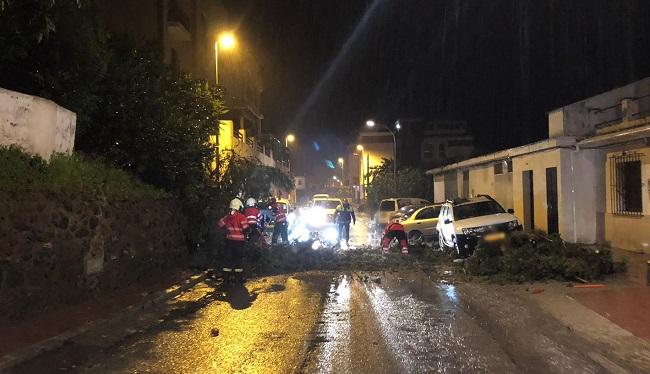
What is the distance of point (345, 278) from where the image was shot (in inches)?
521

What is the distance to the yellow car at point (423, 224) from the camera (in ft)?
67.3

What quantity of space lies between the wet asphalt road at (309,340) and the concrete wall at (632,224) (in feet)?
21.0

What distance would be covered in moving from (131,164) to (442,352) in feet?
30.3

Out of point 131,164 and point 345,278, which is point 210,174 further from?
point 345,278

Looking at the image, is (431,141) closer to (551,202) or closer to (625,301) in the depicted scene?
(551,202)

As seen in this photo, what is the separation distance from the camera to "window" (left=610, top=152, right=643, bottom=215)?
15.1m

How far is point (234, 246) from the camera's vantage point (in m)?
12.2

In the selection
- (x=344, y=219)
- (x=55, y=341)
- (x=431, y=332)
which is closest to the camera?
(x=55, y=341)

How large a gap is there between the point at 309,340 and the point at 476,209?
32.5 ft

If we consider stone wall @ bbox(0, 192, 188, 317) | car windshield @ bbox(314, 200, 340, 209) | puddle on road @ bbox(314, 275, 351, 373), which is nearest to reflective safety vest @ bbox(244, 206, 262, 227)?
stone wall @ bbox(0, 192, 188, 317)

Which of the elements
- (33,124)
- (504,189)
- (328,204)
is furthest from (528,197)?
(33,124)

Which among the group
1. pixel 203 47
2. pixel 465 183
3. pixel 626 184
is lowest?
pixel 626 184

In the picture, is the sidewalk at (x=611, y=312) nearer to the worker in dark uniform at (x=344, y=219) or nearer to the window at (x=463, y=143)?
the worker in dark uniform at (x=344, y=219)

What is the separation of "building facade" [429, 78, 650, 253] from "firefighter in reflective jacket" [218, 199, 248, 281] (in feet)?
30.4
